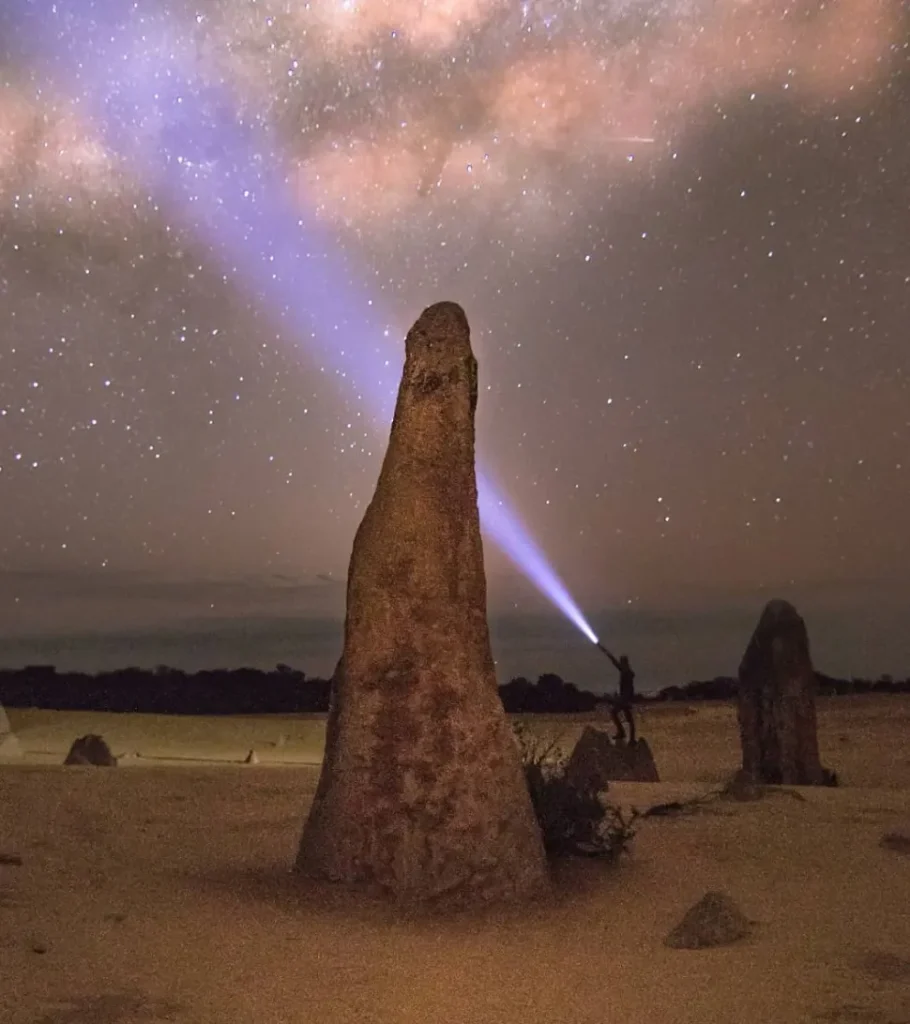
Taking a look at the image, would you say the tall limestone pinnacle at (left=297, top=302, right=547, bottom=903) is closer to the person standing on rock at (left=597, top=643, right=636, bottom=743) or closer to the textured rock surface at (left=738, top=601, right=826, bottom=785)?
the textured rock surface at (left=738, top=601, right=826, bottom=785)

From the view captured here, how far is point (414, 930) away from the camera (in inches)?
263

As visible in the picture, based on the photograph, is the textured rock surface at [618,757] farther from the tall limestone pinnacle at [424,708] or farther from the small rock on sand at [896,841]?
the tall limestone pinnacle at [424,708]

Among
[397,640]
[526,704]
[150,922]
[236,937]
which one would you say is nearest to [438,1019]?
[236,937]

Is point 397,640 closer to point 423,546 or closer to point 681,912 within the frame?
point 423,546

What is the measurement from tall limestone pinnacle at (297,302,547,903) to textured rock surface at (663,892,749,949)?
1145 mm

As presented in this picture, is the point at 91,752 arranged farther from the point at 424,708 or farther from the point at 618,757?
the point at 424,708

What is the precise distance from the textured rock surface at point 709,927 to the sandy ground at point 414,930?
9 centimetres

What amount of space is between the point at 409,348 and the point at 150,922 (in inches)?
155

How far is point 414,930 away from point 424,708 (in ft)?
4.29

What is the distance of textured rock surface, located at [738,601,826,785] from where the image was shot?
1569 cm

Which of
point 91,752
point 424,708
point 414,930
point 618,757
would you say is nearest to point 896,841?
point 424,708

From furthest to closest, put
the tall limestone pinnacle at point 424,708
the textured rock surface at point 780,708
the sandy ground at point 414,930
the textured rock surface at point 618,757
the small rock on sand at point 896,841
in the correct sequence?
the textured rock surface at point 618,757
the textured rock surface at point 780,708
the small rock on sand at point 896,841
the tall limestone pinnacle at point 424,708
the sandy ground at point 414,930

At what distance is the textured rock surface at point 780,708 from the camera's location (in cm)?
1569

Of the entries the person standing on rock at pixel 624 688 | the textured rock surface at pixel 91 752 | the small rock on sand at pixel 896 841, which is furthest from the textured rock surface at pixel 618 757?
Answer: the textured rock surface at pixel 91 752
